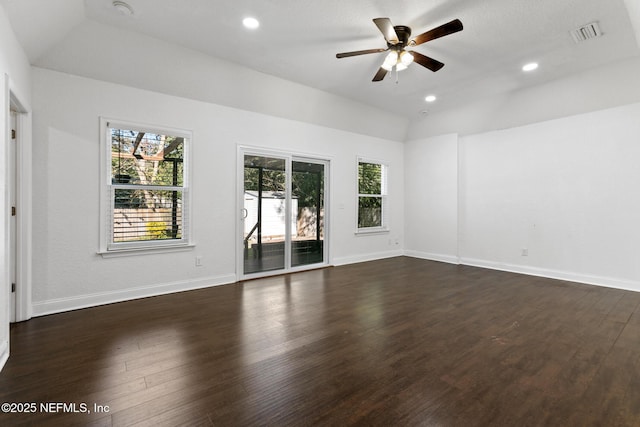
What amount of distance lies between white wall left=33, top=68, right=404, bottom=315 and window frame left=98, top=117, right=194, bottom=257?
7 cm

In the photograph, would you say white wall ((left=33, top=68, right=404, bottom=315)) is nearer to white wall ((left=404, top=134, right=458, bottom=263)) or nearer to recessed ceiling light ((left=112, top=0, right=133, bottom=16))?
recessed ceiling light ((left=112, top=0, right=133, bottom=16))

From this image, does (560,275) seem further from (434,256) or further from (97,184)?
(97,184)

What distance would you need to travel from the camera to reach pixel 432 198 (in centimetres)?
676

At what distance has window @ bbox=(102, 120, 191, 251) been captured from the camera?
3688 mm

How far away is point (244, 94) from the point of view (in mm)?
4523

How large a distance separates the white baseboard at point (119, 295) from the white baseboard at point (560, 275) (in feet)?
15.8

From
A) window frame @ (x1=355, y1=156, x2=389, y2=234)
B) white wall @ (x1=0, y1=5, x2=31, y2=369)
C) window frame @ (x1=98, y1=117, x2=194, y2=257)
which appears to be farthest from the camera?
window frame @ (x1=355, y1=156, x2=389, y2=234)

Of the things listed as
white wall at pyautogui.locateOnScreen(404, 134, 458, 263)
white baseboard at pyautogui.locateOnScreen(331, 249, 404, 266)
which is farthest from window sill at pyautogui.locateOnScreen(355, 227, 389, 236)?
white wall at pyautogui.locateOnScreen(404, 134, 458, 263)

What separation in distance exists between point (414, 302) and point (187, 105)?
407 cm

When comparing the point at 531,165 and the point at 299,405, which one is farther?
the point at 531,165

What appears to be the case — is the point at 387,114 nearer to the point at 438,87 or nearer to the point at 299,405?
the point at 438,87

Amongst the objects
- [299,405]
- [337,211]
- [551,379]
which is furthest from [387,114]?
[299,405]

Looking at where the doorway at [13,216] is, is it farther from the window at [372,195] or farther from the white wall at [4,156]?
the window at [372,195]

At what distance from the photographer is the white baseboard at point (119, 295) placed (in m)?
3.28
